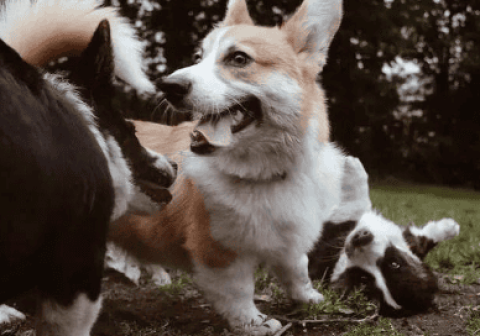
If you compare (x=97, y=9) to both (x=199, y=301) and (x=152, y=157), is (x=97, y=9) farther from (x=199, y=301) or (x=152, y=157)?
(x=199, y=301)

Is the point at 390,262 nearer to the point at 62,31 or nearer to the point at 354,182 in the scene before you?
the point at 354,182

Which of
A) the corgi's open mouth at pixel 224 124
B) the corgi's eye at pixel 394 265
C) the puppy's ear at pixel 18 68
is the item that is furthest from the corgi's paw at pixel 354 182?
the puppy's ear at pixel 18 68

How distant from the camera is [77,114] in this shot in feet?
5.70

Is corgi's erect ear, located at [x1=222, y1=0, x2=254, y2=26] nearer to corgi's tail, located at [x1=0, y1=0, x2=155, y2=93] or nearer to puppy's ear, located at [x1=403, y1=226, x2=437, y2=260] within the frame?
corgi's tail, located at [x1=0, y1=0, x2=155, y2=93]

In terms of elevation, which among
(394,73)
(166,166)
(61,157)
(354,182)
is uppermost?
(61,157)

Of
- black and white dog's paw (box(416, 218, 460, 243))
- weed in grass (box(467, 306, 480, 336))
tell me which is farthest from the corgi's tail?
black and white dog's paw (box(416, 218, 460, 243))

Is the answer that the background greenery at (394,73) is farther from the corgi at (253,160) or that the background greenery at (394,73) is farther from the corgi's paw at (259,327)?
the corgi's paw at (259,327)

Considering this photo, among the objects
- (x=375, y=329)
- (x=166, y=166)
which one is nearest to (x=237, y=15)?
(x=166, y=166)

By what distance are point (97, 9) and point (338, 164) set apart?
1689 millimetres

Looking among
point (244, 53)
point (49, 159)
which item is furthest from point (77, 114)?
point (244, 53)

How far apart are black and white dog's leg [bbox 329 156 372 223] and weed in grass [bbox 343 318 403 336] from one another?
1152 mm

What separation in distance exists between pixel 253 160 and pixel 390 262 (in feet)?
4.50

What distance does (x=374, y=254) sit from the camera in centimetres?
330

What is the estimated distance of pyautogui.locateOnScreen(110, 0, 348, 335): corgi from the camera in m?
2.35
